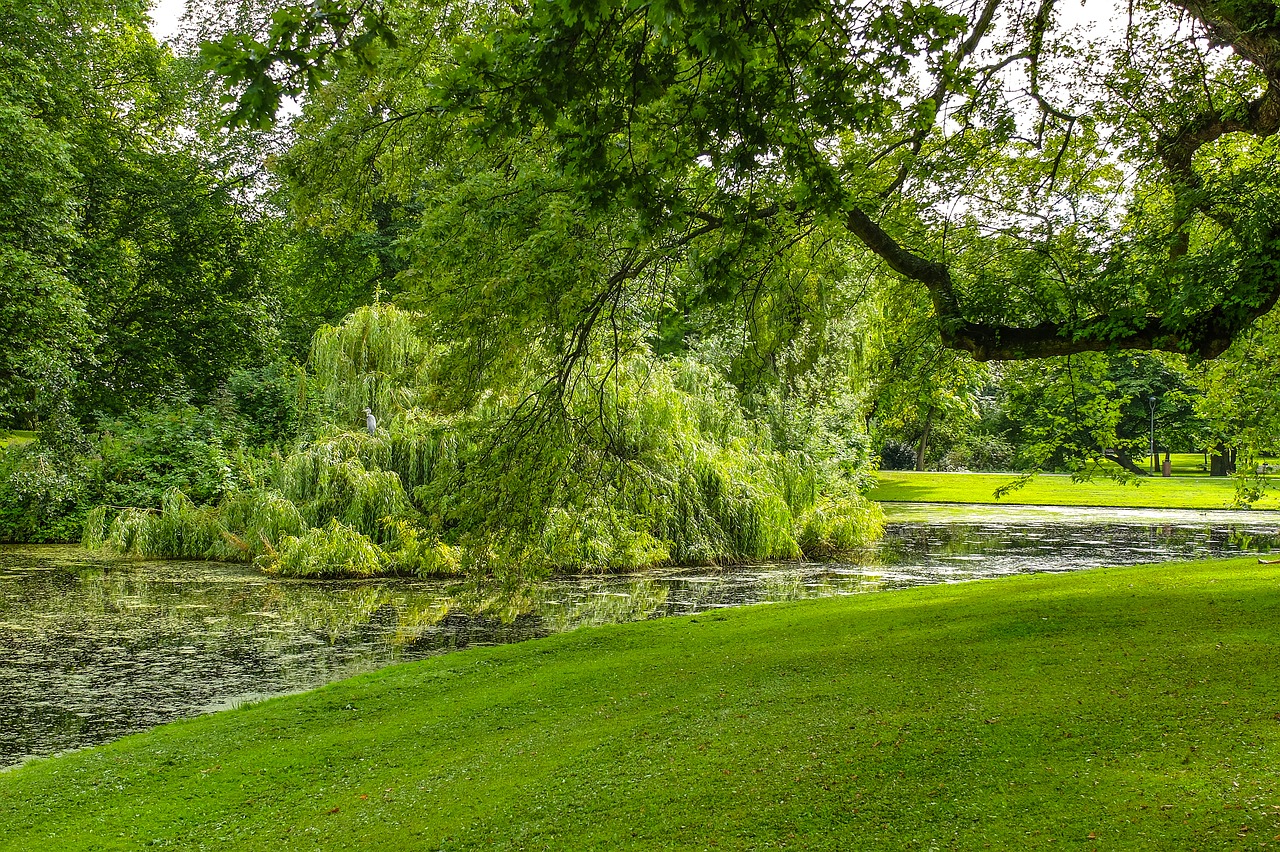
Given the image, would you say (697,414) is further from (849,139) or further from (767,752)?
(767,752)

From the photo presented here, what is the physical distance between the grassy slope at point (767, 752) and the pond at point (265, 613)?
3.62 ft

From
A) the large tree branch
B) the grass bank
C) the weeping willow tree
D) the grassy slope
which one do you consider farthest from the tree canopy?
the grass bank

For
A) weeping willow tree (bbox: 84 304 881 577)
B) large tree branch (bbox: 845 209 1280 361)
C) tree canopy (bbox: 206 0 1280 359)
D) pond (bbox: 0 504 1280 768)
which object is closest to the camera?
tree canopy (bbox: 206 0 1280 359)

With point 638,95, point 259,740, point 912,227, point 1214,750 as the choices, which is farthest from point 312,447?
point 1214,750

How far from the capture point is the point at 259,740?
683 cm

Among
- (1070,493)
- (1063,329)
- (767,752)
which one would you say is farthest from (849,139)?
(1070,493)

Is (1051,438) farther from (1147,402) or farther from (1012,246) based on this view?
(1147,402)

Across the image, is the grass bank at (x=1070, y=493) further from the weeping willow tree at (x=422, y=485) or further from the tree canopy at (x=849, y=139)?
the tree canopy at (x=849, y=139)

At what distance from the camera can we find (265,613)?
12.3 metres

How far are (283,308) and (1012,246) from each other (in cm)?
2683

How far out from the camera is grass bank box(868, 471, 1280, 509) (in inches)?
1273

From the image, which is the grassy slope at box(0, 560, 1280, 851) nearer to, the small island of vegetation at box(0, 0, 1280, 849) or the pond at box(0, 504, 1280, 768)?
the small island of vegetation at box(0, 0, 1280, 849)

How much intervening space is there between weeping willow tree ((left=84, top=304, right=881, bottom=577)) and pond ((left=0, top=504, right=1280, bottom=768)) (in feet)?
1.90

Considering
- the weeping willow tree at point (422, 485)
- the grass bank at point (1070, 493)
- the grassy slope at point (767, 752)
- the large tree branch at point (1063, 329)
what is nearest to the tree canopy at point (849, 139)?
the large tree branch at point (1063, 329)
